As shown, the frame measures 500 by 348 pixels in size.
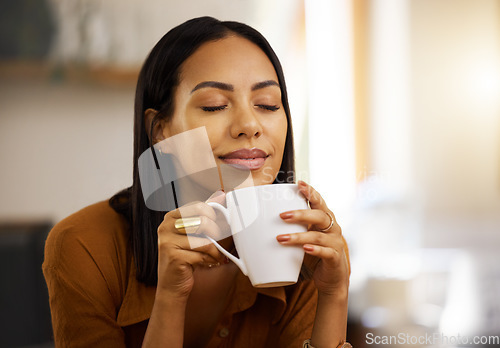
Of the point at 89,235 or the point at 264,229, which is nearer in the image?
the point at 264,229

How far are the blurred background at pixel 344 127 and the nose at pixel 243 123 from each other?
81 mm

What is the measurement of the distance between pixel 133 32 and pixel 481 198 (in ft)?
1.60

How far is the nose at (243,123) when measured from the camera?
1.24 ft

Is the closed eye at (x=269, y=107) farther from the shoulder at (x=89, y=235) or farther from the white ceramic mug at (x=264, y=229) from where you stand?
the shoulder at (x=89, y=235)

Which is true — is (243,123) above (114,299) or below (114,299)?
above

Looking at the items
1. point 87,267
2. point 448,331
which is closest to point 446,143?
point 448,331

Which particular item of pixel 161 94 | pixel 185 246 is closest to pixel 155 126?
pixel 161 94

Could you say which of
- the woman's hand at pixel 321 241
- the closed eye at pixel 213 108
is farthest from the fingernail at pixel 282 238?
the closed eye at pixel 213 108

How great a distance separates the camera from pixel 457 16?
2.01ft

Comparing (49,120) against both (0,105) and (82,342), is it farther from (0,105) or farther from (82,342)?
(82,342)

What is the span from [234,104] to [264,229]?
11cm

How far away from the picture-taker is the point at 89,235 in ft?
1.57

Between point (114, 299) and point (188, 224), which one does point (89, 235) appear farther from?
point (188, 224)

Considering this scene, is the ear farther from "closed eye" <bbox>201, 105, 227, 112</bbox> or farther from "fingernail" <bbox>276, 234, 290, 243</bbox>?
"fingernail" <bbox>276, 234, 290, 243</bbox>
